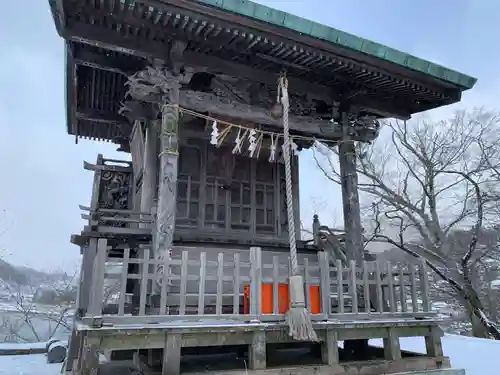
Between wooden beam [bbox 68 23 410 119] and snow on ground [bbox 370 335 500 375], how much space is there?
5.61 metres

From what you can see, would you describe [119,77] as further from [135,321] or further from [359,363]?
[359,363]

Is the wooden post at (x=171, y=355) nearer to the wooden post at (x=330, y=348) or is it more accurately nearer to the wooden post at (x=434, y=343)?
the wooden post at (x=330, y=348)

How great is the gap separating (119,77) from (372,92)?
5.40 metres

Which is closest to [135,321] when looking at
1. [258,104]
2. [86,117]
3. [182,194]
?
[182,194]

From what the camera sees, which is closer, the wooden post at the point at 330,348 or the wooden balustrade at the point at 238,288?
the wooden balustrade at the point at 238,288

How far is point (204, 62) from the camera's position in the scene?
22.8 ft

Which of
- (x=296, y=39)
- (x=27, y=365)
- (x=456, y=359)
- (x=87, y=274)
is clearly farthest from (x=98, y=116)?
(x=456, y=359)

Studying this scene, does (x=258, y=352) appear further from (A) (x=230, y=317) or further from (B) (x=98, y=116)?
(B) (x=98, y=116)

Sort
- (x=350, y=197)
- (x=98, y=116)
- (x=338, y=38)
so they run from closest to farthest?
(x=338, y=38), (x=350, y=197), (x=98, y=116)

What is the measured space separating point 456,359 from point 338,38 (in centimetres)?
836

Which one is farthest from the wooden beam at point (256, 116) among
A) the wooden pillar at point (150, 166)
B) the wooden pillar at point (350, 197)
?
the wooden pillar at point (150, 166)

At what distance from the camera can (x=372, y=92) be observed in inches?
323

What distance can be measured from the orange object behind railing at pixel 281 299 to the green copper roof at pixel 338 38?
13.3 ft

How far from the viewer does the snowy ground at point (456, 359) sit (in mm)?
8852
